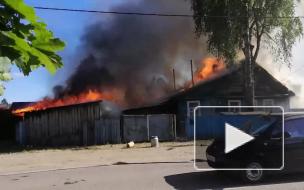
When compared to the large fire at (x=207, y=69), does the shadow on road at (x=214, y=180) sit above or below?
below

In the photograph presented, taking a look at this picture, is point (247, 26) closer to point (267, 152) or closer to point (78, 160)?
point (78, 160)

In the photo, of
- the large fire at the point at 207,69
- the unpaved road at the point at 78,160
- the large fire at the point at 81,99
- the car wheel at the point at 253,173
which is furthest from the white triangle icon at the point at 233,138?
the large fire at the point at 207,69

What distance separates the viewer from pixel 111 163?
1803 cm

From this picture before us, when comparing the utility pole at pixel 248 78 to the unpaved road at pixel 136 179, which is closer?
the unpaved road at pixel 136 179

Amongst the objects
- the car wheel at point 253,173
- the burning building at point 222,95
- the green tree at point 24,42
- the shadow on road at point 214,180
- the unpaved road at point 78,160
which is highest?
Answer: the burning building at point 222,95

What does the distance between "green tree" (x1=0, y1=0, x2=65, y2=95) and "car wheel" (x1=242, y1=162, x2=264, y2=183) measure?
9.56 meters

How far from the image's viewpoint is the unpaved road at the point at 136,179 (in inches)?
450

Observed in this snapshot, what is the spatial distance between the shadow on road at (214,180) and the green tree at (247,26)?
64.6 ft

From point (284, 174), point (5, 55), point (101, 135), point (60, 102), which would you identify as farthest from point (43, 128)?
point (5, 55)

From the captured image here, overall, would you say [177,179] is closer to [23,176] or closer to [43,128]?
[23,176]

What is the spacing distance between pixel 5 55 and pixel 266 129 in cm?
919

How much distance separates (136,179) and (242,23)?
20.5 meters
